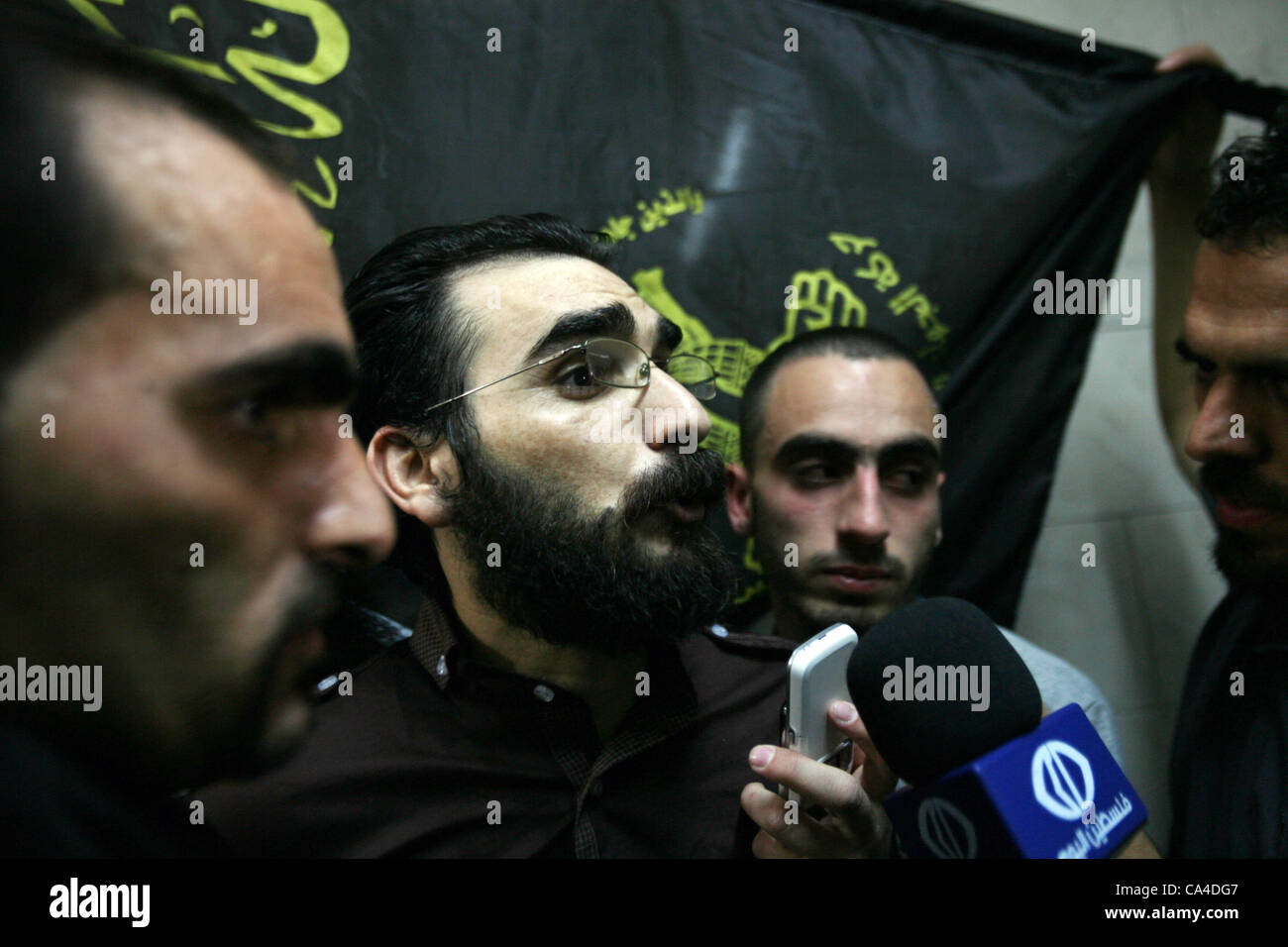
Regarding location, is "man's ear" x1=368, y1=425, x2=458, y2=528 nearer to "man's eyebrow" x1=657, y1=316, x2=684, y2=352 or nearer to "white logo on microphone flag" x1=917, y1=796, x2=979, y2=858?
"man's eyebrow" x1=657, y1=316, x2=684, y2=352

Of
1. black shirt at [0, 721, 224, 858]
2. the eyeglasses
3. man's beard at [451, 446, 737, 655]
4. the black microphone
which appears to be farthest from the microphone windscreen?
black shirt at [0, 721, 224, 858]

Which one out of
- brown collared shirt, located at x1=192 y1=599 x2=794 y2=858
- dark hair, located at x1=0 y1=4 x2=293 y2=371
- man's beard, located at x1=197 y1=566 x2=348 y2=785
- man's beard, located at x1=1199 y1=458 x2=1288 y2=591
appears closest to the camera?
dark hair, located at x1=0 y1=4 x2=293 y2=371

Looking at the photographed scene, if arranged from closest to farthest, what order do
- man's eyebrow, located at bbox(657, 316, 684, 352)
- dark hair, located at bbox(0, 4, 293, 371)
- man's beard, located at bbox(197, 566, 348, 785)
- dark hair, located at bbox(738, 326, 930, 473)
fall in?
dark hair, located at bbox(0, 4, 293, 371)
man's beard, located at bbox(197, 566, 348, 785)
man's eyebrow, located at bbox(657, 316, 684, 352)
dark hair, located at bbox(738, 326, 930, 473)

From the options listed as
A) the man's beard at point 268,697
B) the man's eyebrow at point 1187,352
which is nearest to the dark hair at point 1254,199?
the man's eyebrow at point 1187,352

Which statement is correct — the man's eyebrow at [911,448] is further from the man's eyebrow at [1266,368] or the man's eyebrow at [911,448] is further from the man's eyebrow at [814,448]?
the man's eyebrow at [1266,368]

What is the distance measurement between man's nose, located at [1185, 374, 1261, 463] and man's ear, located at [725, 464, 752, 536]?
21.3 inches

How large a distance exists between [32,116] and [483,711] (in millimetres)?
593

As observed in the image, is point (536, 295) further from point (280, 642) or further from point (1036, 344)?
point (1036, 344)

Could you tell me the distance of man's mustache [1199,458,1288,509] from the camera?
0.94m

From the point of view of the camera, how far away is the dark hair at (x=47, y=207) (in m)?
0.49

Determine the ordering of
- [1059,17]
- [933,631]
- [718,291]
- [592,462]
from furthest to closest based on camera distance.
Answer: [1059,17] < [718,291] < [592,462] < [933,631]

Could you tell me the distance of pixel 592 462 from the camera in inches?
30.6

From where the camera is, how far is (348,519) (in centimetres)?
62
